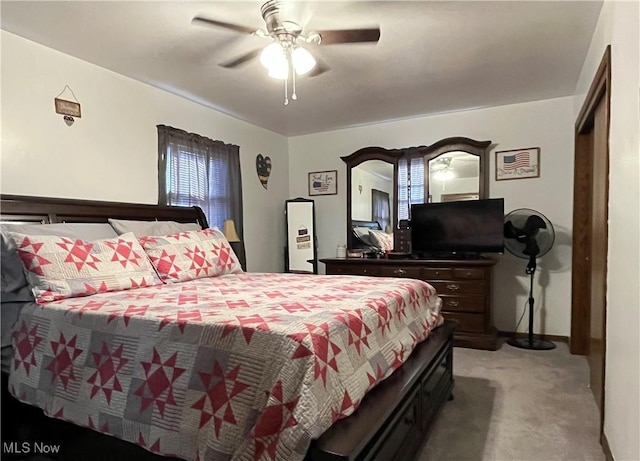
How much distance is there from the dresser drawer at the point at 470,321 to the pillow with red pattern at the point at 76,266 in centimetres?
274

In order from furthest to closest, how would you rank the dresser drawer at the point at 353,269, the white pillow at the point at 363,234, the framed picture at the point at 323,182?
the framed picture at the point at 323,182, the white pillow at the point at 363,234, the dresser drawer at the point at 353,269

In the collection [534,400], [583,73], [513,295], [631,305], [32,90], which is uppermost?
[583,73]

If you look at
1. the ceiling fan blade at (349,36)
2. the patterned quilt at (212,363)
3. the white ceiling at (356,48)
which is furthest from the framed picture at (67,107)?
the ceiling fan blade at (349,36)

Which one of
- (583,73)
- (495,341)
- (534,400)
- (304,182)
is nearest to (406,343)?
(534,400)

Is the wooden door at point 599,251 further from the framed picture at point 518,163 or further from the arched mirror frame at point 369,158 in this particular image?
the arched mirror frame at point 369,158

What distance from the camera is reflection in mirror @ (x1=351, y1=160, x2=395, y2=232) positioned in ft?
15.3

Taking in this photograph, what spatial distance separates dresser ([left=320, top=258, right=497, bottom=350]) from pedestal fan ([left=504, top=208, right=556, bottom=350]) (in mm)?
316

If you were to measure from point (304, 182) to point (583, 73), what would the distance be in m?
3.19

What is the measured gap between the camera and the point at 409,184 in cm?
453

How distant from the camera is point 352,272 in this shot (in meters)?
4.26

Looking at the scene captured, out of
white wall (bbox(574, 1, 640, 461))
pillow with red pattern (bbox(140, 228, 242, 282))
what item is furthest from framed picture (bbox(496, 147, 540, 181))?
pillow with red pattern (bbox(140, 228, 242, 282))

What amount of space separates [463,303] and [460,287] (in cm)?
15

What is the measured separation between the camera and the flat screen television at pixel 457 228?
3.83 m

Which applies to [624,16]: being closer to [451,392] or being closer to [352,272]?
[451,392]
